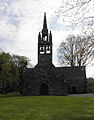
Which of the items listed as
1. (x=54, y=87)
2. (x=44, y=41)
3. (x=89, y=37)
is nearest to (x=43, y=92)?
(x=54, y=87)

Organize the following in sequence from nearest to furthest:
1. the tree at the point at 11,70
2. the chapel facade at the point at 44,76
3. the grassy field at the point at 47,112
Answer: the grassy field at the point at 47,112, the chapel facade at the point at 44,76, the tree at the point at 11,70

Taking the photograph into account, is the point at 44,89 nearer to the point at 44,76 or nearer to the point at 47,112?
the point at 44,76

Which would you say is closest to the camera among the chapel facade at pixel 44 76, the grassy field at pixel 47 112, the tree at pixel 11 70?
the grassy field at pixel 47 112

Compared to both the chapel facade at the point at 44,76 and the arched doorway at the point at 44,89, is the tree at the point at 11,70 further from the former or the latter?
the arched doorway at the point at 44,89

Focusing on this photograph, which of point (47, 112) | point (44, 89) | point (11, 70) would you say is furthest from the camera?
point (11, 70)

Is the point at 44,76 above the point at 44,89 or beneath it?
above

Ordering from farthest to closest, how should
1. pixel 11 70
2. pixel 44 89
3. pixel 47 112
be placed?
pixel 11 70 < pixel 44 89 < pixel 47 112

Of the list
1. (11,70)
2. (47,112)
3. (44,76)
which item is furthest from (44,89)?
(47,112)

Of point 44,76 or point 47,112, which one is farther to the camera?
point 44,76

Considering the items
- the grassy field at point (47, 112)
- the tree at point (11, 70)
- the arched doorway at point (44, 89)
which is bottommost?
the grassy field at point (47, 112)

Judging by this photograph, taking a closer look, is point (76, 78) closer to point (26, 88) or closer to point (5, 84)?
point (26, 88)

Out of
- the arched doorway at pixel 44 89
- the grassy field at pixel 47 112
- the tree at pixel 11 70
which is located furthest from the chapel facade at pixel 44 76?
the grassy field at pixel 47 112

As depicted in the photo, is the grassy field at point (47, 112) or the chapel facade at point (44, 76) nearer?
the grassy field at point (47, 112)

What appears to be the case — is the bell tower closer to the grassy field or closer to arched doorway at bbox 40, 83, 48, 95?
arched doorway at bbox 40, 83, 48, 95
